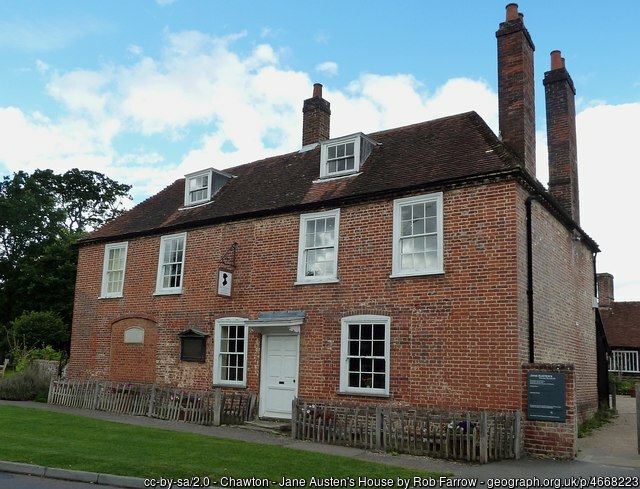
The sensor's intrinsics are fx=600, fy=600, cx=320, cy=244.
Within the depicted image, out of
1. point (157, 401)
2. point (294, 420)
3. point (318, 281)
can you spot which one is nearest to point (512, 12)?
point (318, 281)

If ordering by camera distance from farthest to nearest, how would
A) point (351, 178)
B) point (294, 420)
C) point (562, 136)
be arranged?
1. point (562, 136)
2. point (351, 178)
3. point (294, 420)

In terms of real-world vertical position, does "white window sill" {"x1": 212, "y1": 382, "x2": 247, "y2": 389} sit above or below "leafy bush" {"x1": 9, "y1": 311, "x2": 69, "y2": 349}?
below

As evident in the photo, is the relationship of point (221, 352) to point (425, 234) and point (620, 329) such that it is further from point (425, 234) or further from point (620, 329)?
point (620, 329)

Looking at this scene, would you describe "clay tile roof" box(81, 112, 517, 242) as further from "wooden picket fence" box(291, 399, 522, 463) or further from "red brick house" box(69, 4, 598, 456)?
"wooden picket fence" box(291, 399, 522, 463)

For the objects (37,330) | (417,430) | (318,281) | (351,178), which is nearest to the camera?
(417,430)

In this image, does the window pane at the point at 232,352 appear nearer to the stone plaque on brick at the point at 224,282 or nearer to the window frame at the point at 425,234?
the stone plaque on brick at the point at 224,282

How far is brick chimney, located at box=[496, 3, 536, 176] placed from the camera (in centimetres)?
1549

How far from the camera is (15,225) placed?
158 feet

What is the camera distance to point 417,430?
12.4 metres

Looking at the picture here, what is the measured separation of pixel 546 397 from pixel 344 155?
8.49 m

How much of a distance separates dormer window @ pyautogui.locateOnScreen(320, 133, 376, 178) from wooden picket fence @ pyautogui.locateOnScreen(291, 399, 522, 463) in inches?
263

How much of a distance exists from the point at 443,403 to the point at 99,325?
12.8 metres

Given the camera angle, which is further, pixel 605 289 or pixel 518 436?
pixel 605 289

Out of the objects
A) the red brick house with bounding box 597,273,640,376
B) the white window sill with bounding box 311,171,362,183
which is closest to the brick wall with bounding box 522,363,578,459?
the white window sill with bounding box 311,171,362,183
